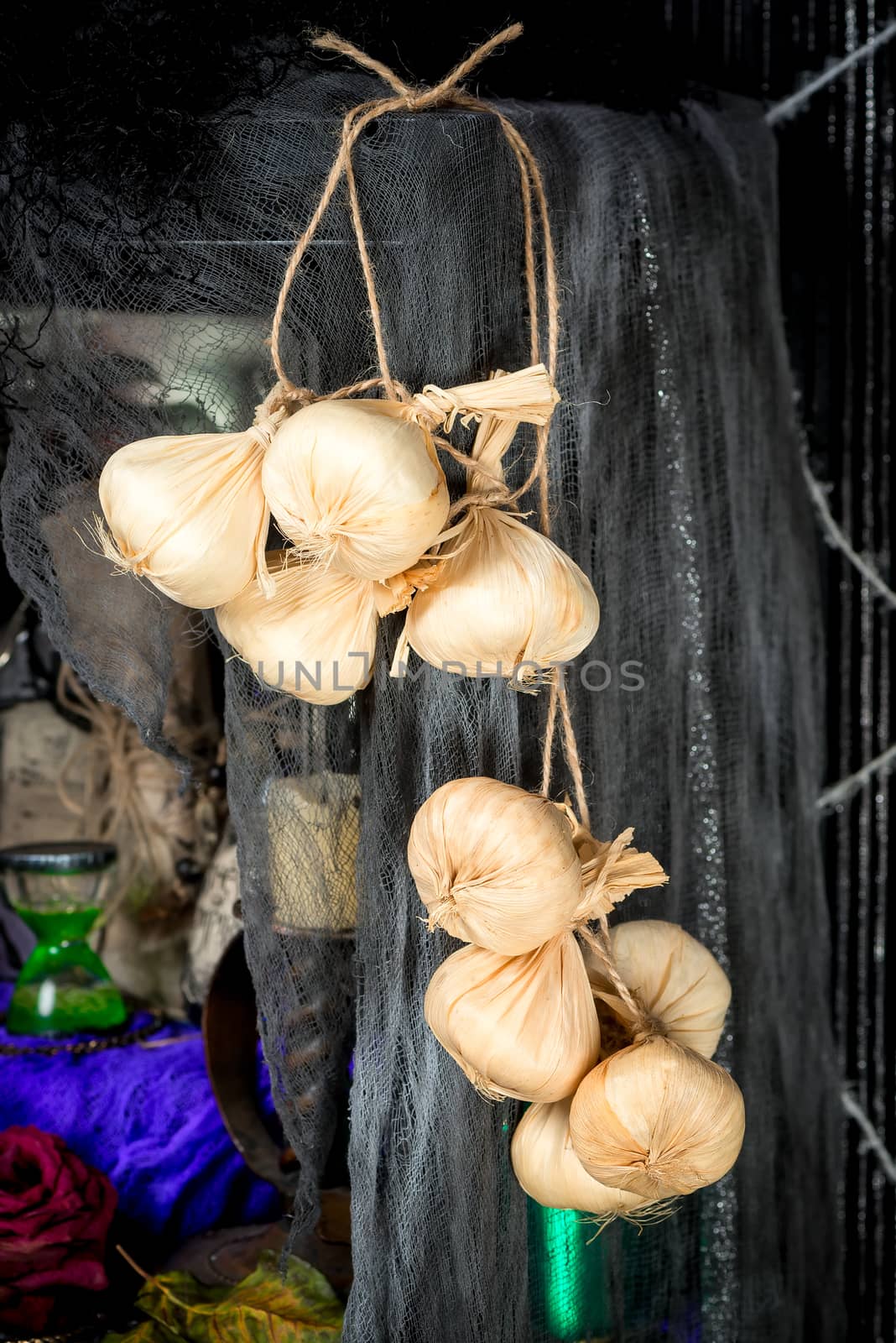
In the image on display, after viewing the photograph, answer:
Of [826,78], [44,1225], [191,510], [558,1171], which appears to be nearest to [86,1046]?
[44,1225]

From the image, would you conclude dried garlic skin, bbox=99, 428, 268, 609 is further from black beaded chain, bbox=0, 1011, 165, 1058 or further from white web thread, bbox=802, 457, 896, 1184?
white web thread, bbox=802, 457, 896, 1184

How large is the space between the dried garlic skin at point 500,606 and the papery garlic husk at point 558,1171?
30 cm

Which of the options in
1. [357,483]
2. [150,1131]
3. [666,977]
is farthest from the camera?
[150,1131]

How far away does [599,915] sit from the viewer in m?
0.75

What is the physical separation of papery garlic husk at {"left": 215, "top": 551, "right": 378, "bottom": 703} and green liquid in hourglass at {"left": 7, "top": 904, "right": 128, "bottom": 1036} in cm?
69

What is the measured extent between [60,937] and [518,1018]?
775 millimetres

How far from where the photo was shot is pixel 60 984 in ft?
4.32

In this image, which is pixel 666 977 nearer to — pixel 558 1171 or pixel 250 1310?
pixel 558 1171

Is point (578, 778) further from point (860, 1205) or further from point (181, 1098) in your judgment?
point (860, 1205)

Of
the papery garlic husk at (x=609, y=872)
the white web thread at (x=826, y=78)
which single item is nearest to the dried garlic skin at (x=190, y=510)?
the papery garlic husk at (x=609, y=872)

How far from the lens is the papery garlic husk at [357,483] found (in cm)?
62

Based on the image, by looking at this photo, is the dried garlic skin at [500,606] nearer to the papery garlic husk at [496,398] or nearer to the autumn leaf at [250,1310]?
the papery garlic husk at [496,398]

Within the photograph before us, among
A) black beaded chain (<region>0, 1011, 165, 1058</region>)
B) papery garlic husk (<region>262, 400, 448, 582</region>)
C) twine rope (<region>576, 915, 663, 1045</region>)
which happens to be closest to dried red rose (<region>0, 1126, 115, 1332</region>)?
black beaded chain (<region>0, 1011, 165, 1058</region>)

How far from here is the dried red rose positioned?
96 cm
